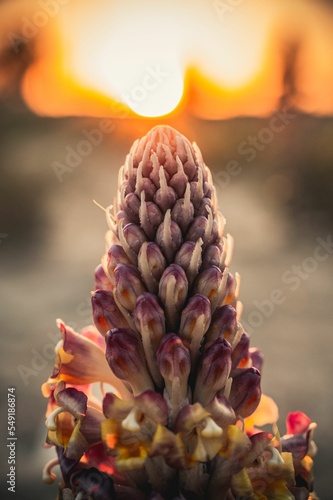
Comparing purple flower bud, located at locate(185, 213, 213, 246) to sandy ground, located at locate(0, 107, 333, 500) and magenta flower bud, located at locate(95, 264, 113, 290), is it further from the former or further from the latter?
sandy ground, located at locate(0, 107, 333, 500)

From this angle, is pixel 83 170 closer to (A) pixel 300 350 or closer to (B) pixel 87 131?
(B) pixel 87 131

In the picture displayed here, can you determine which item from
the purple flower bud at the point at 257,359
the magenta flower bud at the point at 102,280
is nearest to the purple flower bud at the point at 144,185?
the magenta flower bud at the point at 102,280

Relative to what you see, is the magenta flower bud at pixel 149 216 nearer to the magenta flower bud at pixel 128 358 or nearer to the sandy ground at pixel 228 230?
the magenta flower bud at pixel 128 358

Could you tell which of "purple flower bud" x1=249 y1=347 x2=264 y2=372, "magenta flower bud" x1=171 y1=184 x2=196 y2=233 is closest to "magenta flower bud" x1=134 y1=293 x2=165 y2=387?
"magenta flower bud" x1=171 y1=184 x2=196 y2=233

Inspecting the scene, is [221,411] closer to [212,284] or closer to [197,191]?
[212,284]

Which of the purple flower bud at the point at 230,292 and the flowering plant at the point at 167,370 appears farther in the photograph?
the purple flower bud at the point at 230,292

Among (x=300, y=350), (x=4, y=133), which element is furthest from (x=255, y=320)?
(x=4, y=133)

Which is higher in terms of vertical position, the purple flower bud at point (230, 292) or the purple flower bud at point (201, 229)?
the purple flower bud at point (201, 229)
